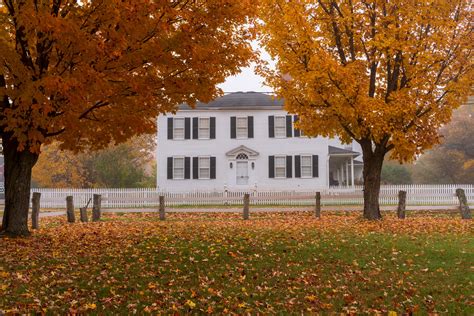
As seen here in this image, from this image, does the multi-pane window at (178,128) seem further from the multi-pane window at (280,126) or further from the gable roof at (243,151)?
the multi-pane window at (280,126)

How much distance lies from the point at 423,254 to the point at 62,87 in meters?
7.13

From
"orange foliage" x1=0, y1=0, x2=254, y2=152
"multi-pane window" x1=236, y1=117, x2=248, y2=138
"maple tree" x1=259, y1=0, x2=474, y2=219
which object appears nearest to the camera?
"orange foliage" x1=0, y1=0, x2=254, y2=152

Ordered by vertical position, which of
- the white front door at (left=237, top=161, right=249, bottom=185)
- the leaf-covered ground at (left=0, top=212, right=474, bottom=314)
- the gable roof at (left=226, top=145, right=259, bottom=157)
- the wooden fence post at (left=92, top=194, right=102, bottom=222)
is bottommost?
the leaf-covered ground at (left=0, top=212, right=474, bottom=314)

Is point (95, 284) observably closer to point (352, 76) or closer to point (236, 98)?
point (352, 76)

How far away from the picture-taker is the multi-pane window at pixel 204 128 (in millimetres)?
29797

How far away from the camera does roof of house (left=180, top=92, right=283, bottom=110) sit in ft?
96.6

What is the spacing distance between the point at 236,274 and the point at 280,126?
2274 centimetres

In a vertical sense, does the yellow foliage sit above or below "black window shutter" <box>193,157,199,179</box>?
above

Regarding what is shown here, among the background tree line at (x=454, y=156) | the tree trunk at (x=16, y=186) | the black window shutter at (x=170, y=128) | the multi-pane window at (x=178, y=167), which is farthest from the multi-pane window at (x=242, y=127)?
the background tree line at (x=454, y=156)

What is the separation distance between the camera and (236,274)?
23.9 feet

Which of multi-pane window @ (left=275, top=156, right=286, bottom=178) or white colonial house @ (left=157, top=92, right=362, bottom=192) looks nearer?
white colonial house @ (left=157, top=92, right=362, bottom=192)

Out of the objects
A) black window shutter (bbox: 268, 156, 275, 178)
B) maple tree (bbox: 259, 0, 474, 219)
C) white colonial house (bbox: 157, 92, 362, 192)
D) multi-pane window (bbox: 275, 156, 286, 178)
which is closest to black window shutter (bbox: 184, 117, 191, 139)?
white colonial house (bbox: 157, 92, 362, 192)

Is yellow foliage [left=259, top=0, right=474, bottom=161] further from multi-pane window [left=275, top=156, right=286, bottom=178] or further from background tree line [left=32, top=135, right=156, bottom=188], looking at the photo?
background tree line [left=32, top=135, right=156, bottom=188]

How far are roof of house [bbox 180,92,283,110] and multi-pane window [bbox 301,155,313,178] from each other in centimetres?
378
